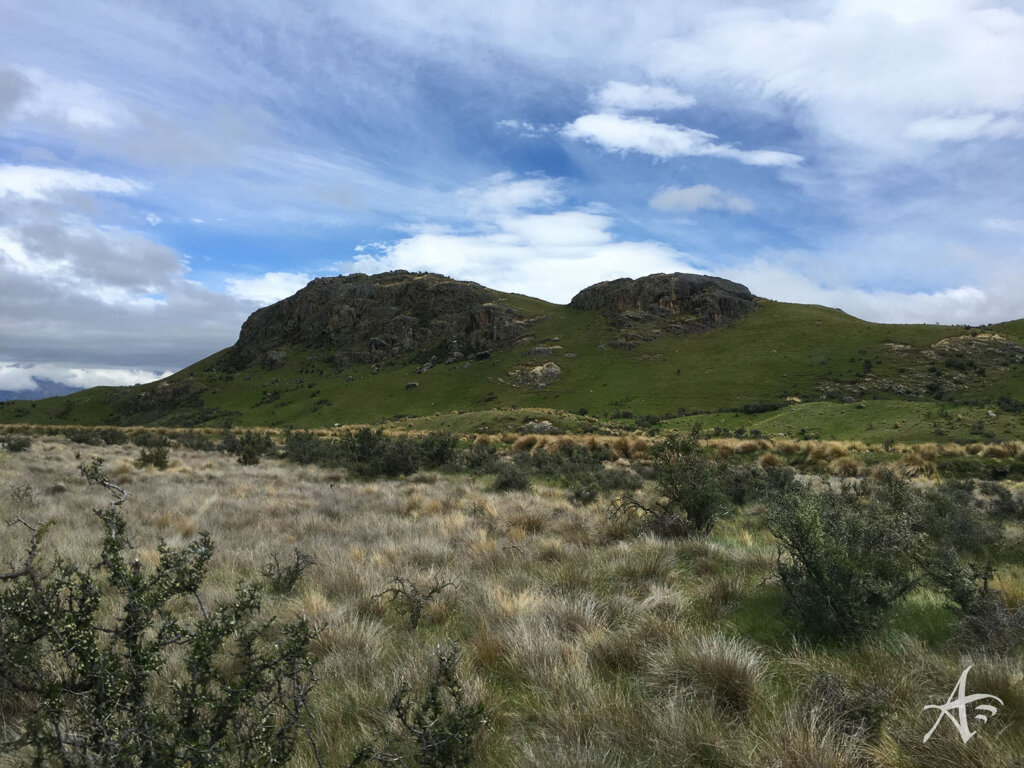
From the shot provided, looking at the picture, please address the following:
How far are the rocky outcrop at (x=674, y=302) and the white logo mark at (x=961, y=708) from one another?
125 m

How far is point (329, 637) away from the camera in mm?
4246

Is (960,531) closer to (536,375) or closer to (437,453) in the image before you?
(437,453)

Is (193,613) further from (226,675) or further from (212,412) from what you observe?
(212,412)

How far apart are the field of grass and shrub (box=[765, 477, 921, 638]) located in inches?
7.5

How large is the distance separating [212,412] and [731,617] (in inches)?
5475

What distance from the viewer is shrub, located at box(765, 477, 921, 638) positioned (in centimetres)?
418

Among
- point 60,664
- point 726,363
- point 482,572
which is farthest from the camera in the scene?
point 726,363

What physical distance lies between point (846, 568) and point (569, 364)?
107 metres

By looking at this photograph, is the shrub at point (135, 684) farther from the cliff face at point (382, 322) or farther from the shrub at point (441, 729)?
the cliff face at point (382, 322)

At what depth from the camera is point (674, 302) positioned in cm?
13275

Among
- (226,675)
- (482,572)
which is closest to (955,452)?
(482,572)

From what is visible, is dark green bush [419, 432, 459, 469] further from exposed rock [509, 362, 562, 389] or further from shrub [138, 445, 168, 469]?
exposed rock [509, 362, 562, 389]

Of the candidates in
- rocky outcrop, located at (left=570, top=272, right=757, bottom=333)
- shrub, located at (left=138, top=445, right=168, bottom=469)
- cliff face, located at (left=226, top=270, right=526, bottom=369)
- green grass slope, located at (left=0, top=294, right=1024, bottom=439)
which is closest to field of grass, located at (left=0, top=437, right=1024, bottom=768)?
shrub, located at (left=138, top=445, right=168, bottom=469)

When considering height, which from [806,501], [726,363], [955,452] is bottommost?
[955,452]
